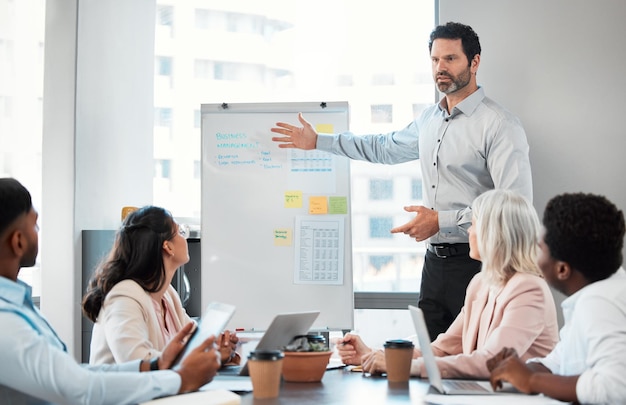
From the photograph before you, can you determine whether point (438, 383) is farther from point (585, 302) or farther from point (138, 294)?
point (138, 294)

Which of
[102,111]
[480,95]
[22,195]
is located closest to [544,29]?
[480,95]

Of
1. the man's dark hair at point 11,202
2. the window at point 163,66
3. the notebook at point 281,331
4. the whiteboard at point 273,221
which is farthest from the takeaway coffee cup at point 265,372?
the window at point 163,66

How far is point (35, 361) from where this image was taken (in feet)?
5.17

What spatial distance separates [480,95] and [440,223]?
654mm

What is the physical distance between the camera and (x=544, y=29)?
3857 mm

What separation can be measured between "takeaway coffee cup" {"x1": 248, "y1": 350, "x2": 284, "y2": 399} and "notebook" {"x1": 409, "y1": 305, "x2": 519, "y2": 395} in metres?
0.35

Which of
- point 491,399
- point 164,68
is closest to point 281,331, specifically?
point 491,399

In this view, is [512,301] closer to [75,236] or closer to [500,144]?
[500,144]

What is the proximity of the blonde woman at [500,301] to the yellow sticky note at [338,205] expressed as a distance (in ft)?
4.31

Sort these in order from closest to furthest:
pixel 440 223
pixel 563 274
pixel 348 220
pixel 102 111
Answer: pixel 563 274
pixel 440 223
pixel 348 220
pixel 102 111

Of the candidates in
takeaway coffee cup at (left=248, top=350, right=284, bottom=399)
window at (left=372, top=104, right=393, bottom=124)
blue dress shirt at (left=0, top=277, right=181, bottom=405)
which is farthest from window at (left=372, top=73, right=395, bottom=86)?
blue dress shirt at (left=0, top=277, right=181, bottom=405)

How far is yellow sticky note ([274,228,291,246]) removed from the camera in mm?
3785

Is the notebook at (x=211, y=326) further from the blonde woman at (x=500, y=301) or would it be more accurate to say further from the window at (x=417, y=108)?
the window at (x=417, y=108)

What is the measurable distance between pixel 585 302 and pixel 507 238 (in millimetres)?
682
